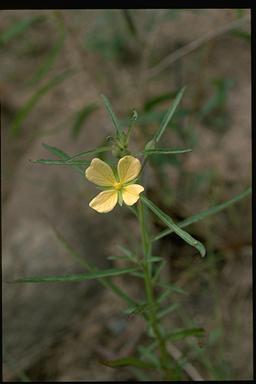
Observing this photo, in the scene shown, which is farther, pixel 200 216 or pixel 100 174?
pixel 200 216

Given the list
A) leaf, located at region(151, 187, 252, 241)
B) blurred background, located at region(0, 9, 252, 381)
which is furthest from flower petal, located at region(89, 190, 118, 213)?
blurred background, located at region(0, 9, 252, 381)

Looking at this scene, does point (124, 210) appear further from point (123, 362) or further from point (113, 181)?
point (113, 181)

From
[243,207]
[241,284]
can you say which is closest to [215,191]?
[243,207]

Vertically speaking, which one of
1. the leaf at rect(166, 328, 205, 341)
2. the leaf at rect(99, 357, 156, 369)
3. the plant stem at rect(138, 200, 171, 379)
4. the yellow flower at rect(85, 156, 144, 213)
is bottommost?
the leaf at rect(99, 357, 156, 369)

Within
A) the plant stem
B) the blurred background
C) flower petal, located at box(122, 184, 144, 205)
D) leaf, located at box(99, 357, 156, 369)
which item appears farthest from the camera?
the blurred background

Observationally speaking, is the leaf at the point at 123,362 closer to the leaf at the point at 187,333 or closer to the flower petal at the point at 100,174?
the leaf at the point at 187,333

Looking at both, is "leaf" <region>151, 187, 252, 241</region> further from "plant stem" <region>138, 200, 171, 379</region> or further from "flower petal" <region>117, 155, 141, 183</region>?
"flower petal" <region>117, 155, 141, 183</region>

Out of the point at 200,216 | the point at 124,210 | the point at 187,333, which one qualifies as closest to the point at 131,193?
the point at 200,216
